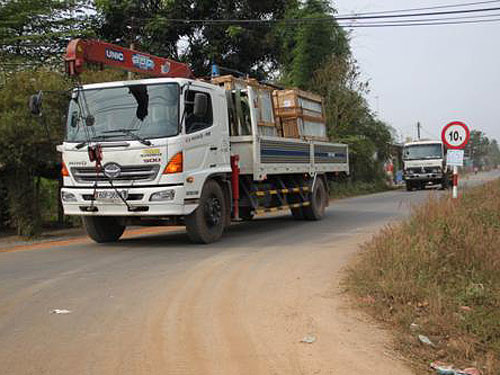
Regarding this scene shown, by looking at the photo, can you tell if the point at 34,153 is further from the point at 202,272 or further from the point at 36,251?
the point at 202,272

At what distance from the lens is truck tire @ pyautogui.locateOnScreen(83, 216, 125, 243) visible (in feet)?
33.6

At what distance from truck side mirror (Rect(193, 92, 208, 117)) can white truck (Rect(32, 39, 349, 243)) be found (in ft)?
0.06

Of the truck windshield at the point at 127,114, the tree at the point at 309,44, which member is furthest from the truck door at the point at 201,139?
the tree at the point at 309,44

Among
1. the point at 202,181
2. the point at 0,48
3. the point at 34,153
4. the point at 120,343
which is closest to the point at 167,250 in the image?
the point at 202,181

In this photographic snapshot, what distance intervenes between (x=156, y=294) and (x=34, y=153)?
257 inches

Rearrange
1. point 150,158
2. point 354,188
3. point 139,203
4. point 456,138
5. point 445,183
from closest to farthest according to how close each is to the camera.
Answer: point 150,158, point 139,203, point 456,138, point 354,188, point 445,183

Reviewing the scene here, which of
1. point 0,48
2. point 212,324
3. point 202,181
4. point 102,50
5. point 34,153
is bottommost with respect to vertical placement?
point 212,324

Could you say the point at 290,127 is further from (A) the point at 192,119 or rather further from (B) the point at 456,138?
(A) the point at 192,119

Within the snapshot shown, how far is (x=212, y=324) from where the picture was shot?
492 centimetres

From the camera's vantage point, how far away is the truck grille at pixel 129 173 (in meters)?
8.84

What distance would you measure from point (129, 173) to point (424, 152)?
1020 inches

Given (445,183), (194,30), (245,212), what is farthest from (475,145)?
(245,212)

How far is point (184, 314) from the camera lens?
17.2ft

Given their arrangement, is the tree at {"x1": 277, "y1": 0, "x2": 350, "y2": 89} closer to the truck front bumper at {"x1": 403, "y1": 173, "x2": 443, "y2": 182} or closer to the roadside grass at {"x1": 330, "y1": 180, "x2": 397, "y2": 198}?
the roadside grass at {"x1": 330, "y1": 180, "x2": 397, "y2": 198}
